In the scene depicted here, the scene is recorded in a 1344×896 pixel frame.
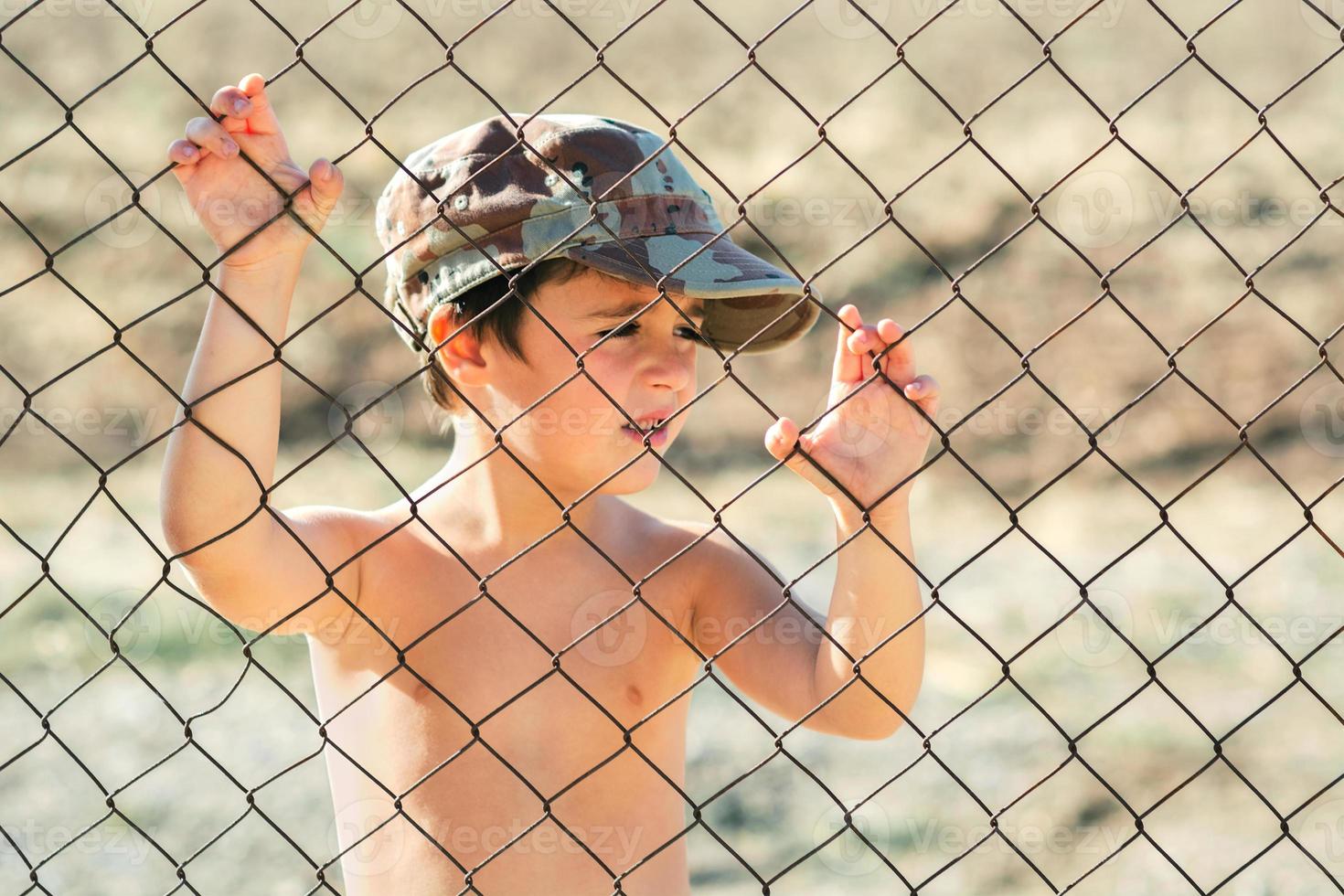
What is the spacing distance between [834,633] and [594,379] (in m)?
0.36

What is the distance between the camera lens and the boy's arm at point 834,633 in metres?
1.45

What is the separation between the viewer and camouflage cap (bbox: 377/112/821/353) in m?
1.57

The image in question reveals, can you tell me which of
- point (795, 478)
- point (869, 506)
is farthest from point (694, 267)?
point (795, 478)

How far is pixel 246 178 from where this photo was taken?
1250 mm

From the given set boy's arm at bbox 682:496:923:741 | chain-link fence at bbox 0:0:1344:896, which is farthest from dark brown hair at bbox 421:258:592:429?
boy's arm at bbox 682:496:923:741

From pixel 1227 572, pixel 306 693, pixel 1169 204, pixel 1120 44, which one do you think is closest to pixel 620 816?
pixel 306 693

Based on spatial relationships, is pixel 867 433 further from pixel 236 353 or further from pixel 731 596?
pixel 236 353

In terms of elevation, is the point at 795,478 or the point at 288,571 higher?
the point at 288,571

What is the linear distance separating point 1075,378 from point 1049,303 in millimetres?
309

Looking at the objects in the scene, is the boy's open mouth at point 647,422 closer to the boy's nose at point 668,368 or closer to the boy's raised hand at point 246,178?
the boy's nose at point 668,368

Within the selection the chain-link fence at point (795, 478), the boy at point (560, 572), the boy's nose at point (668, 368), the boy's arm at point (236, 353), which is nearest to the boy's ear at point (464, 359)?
the boy at point (560, 572)

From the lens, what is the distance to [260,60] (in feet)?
21.5

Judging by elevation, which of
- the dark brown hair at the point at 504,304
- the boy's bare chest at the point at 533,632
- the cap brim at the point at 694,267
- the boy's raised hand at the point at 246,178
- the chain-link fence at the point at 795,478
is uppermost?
the boy's raised hand at the point at 246,178

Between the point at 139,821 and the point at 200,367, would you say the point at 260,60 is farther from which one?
the point at 200,367
